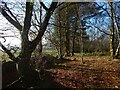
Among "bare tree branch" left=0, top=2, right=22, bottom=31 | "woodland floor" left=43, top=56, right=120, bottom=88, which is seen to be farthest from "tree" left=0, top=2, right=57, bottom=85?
"woodland floor" left=43, top=56, right=120, bottom=88

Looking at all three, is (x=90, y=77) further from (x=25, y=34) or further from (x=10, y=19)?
(x=10, y=19)

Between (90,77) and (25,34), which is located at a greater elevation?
(25,34)

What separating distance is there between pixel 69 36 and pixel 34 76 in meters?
19.0

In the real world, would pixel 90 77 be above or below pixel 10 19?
below

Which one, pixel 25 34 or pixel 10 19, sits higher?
pixel 10 19

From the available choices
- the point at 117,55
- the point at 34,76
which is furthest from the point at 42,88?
the point at 117,55

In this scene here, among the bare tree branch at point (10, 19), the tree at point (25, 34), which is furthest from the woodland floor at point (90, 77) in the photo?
the bare tree branch at point (10, 19)

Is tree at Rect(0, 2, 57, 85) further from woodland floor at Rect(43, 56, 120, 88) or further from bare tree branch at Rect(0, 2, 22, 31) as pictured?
woodland floor at Rect(43, 56, 120, 88)

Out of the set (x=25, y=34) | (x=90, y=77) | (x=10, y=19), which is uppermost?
(x=10, y=19)

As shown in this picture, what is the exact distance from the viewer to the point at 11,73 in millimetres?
13859

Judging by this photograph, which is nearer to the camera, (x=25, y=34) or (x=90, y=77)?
(x=25, y=34)

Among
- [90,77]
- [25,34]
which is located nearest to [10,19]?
[25,34]

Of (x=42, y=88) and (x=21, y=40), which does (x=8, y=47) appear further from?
(x=42, y=88)

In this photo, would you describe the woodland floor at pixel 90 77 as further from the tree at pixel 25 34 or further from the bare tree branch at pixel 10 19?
the bare tree branch at pixel 10 19
